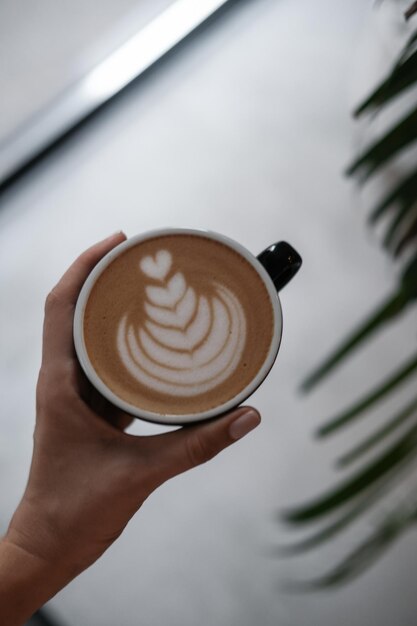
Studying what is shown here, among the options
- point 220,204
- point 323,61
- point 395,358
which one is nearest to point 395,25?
point 323,61

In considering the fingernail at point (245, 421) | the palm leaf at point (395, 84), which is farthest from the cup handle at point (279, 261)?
the palm leaf at point (395, 84)

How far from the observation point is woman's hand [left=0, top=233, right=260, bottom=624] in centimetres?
56

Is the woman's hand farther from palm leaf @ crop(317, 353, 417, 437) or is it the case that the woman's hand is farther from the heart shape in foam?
palm leaf @ crop(317, 353, 417, 437)

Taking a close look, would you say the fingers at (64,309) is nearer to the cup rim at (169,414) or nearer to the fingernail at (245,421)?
the cup rim at (169,414)

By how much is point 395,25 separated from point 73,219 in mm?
519

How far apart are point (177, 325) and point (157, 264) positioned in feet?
0.19

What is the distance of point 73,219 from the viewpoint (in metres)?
0.96

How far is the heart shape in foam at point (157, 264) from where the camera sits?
54 cm

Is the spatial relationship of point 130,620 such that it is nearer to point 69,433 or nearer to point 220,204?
point 69,433

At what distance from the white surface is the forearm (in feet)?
0.74

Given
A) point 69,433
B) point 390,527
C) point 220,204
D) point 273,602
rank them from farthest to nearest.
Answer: point 220,204 → point 273,602 → point 69,433 → point 390,527

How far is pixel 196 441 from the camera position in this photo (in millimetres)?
530

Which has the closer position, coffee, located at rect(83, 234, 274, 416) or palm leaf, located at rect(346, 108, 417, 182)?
palm leaf, located at rect(346, 108, 417, 182)

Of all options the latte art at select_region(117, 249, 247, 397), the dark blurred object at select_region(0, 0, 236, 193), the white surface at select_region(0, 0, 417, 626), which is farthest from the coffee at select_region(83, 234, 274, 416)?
the dark blurred object at select_region(0, 0, 236, 193)
